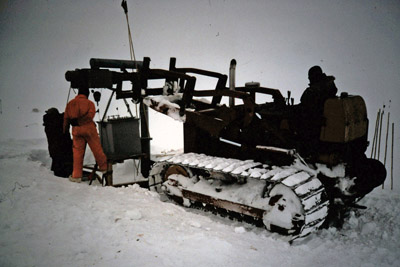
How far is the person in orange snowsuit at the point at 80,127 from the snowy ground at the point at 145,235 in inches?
32.1

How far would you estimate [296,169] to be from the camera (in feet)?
14.5

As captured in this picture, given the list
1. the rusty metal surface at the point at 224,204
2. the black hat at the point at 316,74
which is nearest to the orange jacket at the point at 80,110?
the rusty metal surface at the point at 224,204

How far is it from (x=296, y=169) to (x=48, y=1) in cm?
1514

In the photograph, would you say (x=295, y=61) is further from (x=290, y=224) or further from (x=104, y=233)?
(x=104, y=233)

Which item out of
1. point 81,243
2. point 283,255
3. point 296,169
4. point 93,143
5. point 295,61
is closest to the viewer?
point 81,243

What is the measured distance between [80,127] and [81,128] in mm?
28

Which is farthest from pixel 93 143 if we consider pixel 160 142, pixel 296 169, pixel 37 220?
pixel 160 142

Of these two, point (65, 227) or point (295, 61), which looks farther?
point (295, 61)

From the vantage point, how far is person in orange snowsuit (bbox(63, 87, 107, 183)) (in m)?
5.94

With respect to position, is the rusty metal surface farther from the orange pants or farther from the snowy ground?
the orange pants

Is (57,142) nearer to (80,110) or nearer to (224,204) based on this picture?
(80,110)

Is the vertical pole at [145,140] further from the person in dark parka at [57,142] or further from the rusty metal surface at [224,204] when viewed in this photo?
the rusty metal surface at [224,204]

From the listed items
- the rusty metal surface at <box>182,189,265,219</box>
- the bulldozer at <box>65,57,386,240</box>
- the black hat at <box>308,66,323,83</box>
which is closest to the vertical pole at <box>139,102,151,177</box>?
the bulldozer at <box>65,57,386,240</box>

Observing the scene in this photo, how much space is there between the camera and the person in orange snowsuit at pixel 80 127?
234 inches
